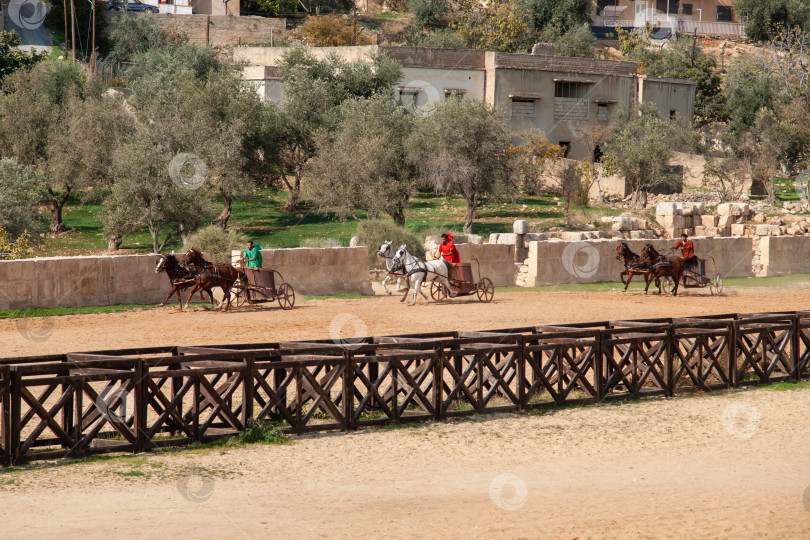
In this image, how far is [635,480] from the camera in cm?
861

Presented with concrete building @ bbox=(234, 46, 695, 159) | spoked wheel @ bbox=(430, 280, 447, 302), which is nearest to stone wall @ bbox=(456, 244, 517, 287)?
spoked wheel @ bbox=(430, 280, 447, 302)

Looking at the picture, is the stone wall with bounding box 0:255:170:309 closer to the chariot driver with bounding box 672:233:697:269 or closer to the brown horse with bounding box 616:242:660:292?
the brown horse with bounding box 616:242:660:292

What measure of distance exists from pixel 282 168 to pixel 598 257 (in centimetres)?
2134

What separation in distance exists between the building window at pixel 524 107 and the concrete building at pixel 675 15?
3784cm

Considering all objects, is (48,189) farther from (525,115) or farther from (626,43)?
(626,43)

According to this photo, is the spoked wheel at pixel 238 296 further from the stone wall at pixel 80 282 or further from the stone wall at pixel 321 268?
the stone wall at pixel 80 282

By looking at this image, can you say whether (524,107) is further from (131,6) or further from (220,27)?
(131,6)

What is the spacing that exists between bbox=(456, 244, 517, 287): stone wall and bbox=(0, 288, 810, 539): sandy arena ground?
46.0 feet

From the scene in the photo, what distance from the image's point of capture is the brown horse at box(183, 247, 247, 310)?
19531 mm

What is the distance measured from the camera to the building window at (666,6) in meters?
89.9

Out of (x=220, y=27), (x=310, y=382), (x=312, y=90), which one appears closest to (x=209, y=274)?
(x=310, y=382)

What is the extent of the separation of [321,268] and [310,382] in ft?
45.1

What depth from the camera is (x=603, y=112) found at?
54719 mm

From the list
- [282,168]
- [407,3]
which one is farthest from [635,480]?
[407,3]
